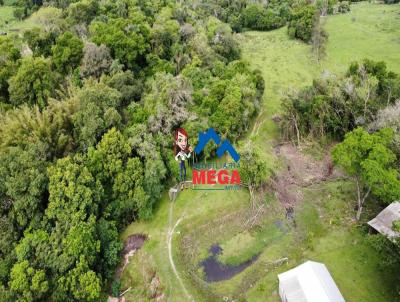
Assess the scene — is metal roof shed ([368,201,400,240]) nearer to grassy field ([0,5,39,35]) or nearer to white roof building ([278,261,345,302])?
white roof building ([278,261,345,302])

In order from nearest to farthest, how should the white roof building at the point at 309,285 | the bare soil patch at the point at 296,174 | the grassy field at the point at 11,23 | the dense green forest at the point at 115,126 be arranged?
1. the white roof building at the point at 309,285
2. the dense green forest at the point at 115,126
3. the bare soil patch at the point at 296,174
4. the grassy field at the point at 11,23

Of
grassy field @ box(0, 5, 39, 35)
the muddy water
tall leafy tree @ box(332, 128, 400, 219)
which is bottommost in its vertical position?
the muddy water

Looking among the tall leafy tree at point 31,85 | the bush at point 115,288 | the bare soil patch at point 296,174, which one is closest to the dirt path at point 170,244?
the bush at point 115,288

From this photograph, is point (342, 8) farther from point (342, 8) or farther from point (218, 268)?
point (218, 268)

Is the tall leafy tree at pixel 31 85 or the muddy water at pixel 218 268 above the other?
the tall leafy tree at pixel 31 85

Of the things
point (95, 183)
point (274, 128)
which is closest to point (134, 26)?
point (274, 128)
